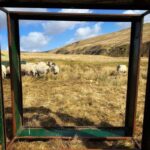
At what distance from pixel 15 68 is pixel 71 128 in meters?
1.79

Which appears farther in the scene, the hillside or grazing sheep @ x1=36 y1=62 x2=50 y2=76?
the hillside

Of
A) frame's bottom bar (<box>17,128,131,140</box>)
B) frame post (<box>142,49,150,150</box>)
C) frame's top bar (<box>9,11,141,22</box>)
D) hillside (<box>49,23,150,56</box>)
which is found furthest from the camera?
hillside (<box>49,23,150,56</box>)

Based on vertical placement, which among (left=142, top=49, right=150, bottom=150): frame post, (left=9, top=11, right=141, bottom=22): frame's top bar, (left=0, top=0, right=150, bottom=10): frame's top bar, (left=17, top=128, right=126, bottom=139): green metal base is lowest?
(left=17, top=128, right=126, bottom=139): green metal base

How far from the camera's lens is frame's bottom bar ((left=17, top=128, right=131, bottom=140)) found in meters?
5.05

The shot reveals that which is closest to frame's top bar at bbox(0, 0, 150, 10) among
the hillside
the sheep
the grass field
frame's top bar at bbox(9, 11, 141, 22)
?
frame's top bar at bbox(9, 11, 141, 22)

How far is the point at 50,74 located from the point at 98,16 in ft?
31.0

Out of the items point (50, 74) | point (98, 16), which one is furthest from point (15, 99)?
point (50, 74)

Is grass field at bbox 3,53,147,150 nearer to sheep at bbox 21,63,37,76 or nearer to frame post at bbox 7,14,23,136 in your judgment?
frame post at bbox 7,14,23,136

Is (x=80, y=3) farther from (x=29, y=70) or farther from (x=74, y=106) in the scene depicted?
(x=29, y=70)

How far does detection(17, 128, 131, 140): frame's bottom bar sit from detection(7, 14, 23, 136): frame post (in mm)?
277

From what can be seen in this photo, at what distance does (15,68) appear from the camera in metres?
5.12

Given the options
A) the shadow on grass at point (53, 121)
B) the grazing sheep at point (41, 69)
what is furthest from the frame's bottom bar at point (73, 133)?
the grazing sheep at point (41, 69)

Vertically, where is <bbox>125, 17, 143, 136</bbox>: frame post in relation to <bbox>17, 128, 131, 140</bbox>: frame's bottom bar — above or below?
above

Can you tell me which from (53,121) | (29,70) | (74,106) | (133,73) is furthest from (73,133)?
(29,70)
